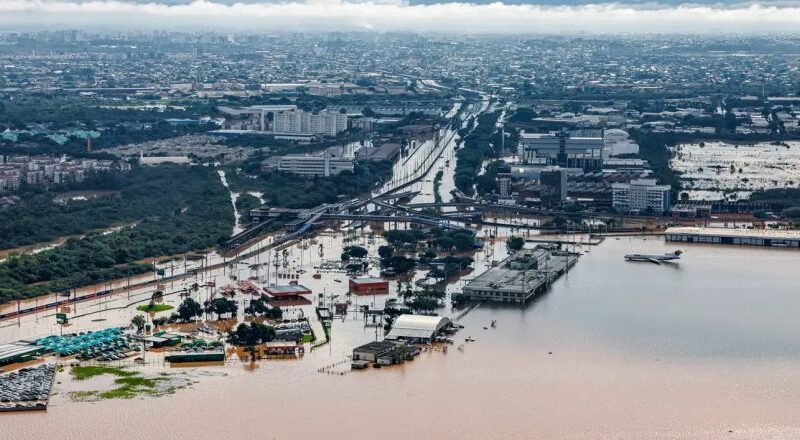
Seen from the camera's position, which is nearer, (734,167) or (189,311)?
(189,311)

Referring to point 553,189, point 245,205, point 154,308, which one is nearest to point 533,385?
point 154,308

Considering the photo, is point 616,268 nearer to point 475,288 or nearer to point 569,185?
point 475,288

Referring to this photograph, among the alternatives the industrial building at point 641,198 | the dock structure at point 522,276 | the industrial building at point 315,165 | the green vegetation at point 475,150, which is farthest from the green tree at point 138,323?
the industrial building at point 315,165

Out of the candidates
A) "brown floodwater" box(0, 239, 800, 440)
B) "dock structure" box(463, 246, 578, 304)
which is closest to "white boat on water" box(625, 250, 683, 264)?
"dock structure" box(463, 246, 578, 304)

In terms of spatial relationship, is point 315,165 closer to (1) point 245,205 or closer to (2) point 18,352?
(1) point 245,205

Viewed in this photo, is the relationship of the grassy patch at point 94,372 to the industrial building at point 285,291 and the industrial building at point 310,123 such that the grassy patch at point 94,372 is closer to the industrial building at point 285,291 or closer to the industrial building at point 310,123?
the industrial building at point 285,291
